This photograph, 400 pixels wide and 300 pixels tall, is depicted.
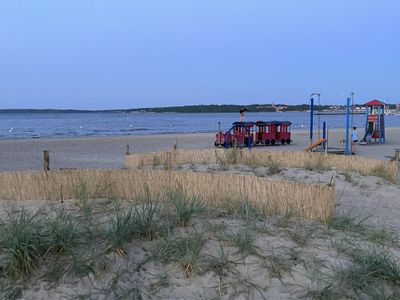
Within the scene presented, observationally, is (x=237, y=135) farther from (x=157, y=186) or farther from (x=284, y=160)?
(x=157, y=186)

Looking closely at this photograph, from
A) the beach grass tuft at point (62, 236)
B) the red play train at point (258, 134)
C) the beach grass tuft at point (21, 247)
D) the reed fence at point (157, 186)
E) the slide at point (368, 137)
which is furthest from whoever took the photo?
the slide at point (368, 137)

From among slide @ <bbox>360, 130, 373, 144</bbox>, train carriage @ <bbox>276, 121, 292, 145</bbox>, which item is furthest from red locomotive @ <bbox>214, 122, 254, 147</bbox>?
slide @ <bbox>360, 130, 373, 144</bbox>

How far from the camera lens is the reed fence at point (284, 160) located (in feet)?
32.4

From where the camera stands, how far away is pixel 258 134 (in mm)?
23703

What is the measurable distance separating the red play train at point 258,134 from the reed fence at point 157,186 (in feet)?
49.9

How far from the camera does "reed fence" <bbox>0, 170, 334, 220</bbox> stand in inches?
209

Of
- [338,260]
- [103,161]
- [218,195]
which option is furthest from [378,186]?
[103,161]

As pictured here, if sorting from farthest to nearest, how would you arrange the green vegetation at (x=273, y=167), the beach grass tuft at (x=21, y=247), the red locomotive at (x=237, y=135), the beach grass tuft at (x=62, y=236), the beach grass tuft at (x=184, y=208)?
1. the red locomotive at (x=237, y=135)
2. the green vegetation at (x=273, y=167)
3. the beach grass tuft at (x=184, y=208)
4. the beach grass tuft at (x=62, y=236)
5. the beach grass tuft at (x=21, y=247)

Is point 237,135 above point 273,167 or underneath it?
underneath

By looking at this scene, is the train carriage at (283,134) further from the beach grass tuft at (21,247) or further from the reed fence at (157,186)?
the beach grass tuft at (21,247)

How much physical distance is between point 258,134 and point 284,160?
13.4 m

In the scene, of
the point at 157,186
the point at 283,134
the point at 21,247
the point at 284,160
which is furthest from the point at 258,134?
the point at 21,247

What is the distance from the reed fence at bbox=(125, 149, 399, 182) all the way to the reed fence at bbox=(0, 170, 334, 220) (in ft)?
11.4

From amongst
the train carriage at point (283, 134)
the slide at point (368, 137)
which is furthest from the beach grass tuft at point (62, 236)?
the slide at point (368, 137)
